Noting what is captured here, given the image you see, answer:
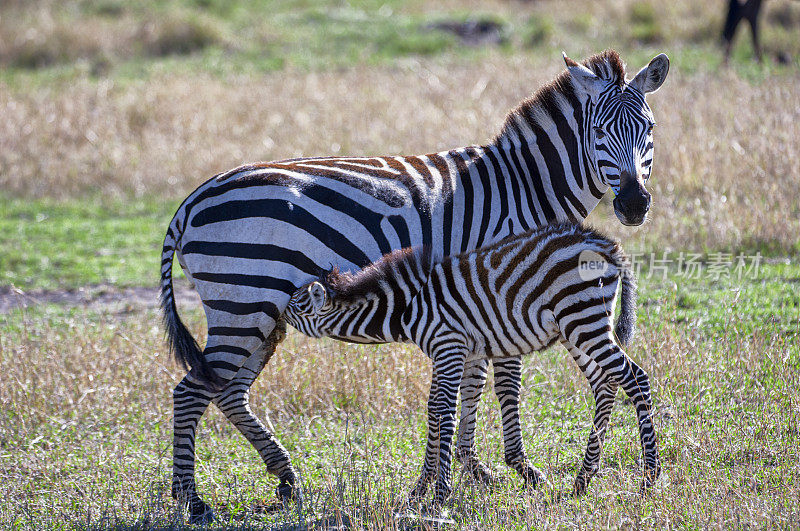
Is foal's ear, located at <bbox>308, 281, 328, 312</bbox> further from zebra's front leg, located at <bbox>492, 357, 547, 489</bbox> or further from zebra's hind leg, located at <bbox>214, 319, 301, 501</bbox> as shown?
zebra's front leg, located at <bbox>492, 357, 547, 489</bbox>

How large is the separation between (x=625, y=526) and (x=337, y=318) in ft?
6.38

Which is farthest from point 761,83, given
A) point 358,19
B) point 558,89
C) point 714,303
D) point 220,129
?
point 358,19

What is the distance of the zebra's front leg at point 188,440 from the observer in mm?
5273

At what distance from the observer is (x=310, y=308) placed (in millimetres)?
5051

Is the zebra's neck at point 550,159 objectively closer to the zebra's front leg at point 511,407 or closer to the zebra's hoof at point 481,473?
the zebra's front leg at point 511,407

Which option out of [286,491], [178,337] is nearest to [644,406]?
[286,491]

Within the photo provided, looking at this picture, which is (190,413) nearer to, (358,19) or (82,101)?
(82,101)

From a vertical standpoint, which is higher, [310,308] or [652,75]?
[652,75]

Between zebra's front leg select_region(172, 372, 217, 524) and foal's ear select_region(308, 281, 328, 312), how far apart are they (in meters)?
0.88

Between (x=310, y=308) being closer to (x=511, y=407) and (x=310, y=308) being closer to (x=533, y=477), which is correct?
(x=511, y=407)

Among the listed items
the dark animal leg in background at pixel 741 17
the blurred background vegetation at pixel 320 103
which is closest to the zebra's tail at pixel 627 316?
the blurred background vegetation at pixel 320 103

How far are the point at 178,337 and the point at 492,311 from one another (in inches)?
74.7

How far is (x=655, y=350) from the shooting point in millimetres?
6617

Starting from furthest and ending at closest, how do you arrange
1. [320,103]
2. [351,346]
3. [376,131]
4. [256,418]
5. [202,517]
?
[320,103] < [376,131] < [351,346] < [256,418] < [202,517]
